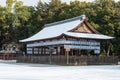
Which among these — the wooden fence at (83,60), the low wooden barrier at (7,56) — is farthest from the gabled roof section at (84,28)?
the low wooden barrier at (7,56)

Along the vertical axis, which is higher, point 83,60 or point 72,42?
point 72,42

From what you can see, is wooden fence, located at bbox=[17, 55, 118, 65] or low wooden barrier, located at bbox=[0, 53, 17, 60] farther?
low wooden barrier, located at bbox=[0, 53, 17, 60]

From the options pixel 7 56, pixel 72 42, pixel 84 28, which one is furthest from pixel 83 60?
pixel 7 56

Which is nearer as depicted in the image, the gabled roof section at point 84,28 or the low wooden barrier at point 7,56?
the gabled roof section at point 84,28

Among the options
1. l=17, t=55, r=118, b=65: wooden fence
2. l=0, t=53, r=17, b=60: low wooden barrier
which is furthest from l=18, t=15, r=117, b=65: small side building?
l=0, t=53, r=17, b=60: low wooden barrier

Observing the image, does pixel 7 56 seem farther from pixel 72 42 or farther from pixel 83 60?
pixel 83 60

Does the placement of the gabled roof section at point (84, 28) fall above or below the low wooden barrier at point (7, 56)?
above

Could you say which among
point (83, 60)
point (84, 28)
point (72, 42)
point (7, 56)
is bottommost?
point (7, 56)

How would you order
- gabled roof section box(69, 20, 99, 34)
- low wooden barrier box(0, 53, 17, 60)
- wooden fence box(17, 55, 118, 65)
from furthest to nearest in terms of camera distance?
low wooden barrier box(0, 53, 17, 60), gabled roof section box(69, 20, 99, 34), wooden fence box(17, 55, 118, 65)

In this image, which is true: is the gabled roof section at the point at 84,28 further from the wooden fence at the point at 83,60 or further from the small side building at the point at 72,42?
the wooden fence at the point at 83,60

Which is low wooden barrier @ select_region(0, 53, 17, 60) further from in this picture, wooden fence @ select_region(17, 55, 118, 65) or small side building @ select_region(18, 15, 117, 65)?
wooden fence @ select_region(17, 55, 118, 65)

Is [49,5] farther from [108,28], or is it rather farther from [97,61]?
[97,61]

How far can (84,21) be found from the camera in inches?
1516

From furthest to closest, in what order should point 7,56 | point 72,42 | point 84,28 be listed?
point 7,56
point 84,28
point 72,42
